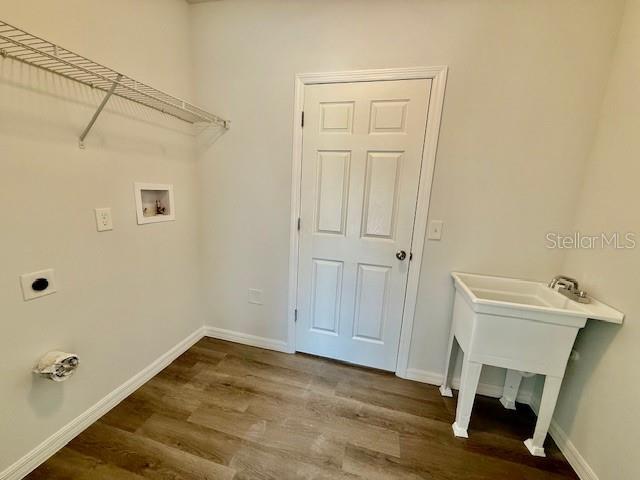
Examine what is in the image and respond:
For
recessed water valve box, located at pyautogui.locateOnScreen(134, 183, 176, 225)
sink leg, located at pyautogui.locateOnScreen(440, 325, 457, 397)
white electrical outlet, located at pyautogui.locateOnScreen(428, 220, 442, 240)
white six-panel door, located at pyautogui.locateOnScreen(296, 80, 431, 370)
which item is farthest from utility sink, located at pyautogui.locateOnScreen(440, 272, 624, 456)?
recessed water valve box, located at pyautogui.locateOnScreen(134, 183, 176, 225)

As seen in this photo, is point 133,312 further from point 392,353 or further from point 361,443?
point 392,353

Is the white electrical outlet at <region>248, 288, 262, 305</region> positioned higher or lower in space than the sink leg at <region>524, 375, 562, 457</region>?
higher

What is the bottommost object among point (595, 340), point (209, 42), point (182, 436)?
point (182, 436)

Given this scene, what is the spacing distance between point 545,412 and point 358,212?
1523mm

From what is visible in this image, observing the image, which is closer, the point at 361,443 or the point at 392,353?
the point at 361,443

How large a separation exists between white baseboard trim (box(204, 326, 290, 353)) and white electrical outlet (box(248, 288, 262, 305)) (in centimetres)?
32

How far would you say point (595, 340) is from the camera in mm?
1359

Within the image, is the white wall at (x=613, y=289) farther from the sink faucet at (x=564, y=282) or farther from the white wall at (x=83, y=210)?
the white wall at (x=83, y=210)

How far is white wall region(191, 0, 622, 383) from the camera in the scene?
4.81 feet

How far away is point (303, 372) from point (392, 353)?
0.69 m

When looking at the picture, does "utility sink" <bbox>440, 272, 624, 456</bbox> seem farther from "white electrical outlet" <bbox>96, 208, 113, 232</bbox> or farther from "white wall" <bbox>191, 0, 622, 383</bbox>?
"white electrical outlet" <bbox>96, 208, 113, 232</bbox>

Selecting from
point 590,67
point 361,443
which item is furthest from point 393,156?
point 361,443

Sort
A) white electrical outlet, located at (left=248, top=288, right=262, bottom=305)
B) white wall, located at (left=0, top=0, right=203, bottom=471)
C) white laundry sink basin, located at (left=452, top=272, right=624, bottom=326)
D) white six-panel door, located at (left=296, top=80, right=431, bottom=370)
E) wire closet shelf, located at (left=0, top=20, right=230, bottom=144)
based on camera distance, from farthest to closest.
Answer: white electrical outlet, located at (left=248, top=288, right=262, bottom=305)
white six-panel door, located at (left=296, top=80, right=431, bottom=370)
white laundry sink basin, located at (left=452, top=272, right=624, bottom=326)
white wall, located at (left=0, top=0, right=203, bottom=471)
wire closet shelf, located at (left=0, top=20, right=230, bottom=144)

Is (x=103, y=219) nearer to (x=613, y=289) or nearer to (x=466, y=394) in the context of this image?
(x=466, y=394)
